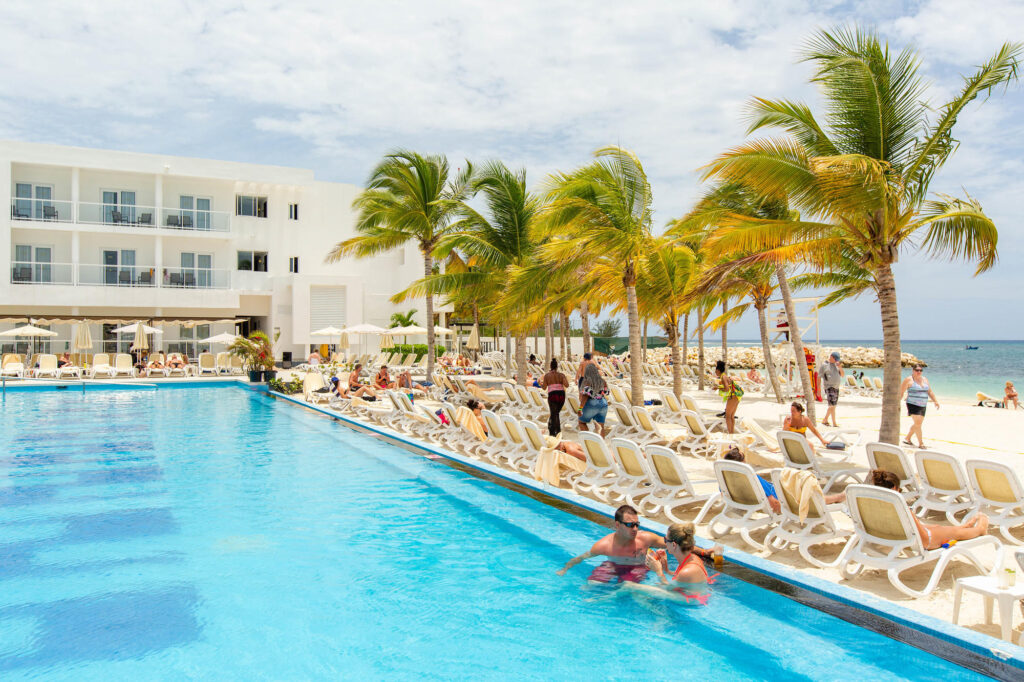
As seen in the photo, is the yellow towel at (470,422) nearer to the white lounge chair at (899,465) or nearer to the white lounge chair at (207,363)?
the white lounge chair at (899,465)

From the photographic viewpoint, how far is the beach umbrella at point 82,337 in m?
28.3

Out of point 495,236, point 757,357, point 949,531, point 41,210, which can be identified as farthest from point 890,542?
point 757,357

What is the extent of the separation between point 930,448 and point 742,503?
6433 mm

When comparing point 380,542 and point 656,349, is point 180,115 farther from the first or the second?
point 656,349

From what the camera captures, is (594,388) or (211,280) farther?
(211,280)

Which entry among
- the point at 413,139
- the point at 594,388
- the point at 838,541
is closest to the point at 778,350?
the point at 413,139

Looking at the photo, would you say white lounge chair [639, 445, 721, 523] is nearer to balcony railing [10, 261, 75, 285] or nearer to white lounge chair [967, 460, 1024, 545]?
white lounge chair [967, 460, 1024, 545]

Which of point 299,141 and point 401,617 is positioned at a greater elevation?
point 299,141

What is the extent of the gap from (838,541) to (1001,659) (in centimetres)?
216

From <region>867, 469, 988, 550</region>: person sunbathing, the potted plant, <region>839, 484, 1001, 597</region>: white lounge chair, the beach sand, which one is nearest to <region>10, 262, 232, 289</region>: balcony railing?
the potted plant

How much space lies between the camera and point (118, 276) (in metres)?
31.5

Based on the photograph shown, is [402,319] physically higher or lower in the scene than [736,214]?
lower

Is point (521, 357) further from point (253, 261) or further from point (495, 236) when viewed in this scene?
point (253, 261)

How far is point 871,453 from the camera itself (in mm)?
6941
